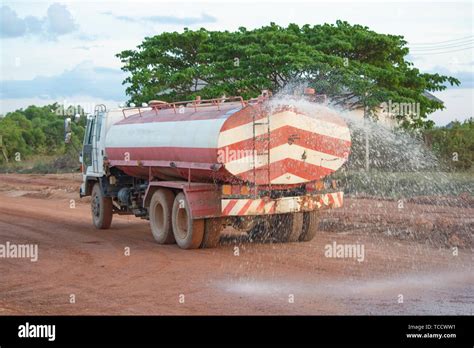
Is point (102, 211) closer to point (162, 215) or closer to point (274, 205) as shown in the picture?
point (162, 215)

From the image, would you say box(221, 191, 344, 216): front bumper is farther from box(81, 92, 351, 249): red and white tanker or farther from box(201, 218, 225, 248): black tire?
box(201, 218, 225, 248): black tire

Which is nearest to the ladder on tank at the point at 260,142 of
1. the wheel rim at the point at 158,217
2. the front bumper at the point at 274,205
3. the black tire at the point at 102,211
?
the front bumper at the point at 274,205

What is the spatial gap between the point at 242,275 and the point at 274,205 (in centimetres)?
233

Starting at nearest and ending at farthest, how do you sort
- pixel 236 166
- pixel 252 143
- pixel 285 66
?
1. pixel 236 166
2. pixel 252 143
3. pixel 285 66

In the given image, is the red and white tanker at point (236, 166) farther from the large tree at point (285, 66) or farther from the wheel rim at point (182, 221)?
the large tree at point (285, 66)

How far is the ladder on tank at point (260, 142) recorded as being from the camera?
14.4m

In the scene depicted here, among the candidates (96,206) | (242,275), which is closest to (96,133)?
(96,206)

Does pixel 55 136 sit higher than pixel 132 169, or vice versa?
pixel 55 136

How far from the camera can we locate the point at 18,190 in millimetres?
35406

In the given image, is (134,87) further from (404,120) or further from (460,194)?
(460,194)

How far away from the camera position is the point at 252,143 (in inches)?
568
